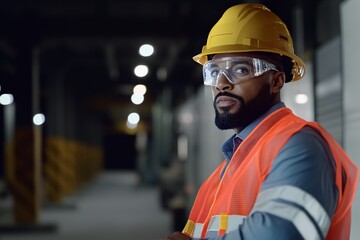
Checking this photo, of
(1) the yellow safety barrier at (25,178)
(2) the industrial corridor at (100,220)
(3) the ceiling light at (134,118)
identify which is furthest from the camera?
(3) the ceiling light at (134,118)

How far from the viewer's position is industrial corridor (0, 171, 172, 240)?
12812 millimetres

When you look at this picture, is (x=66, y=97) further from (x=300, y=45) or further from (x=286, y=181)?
(x=286, y=181)

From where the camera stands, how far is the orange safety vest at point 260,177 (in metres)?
2.07

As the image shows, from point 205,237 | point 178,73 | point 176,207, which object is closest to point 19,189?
point 176,207

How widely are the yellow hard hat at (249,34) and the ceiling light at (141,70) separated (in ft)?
63.1

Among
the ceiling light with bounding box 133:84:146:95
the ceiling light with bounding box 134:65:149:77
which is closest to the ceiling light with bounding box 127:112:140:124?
the ceiling light with bounding box 133:84:146:95

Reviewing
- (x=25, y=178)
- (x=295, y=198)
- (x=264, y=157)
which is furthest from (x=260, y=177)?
(x=25, y=178)

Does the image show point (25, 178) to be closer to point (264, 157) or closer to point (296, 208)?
point (264, 157)

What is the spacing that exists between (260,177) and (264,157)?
0.06 meters

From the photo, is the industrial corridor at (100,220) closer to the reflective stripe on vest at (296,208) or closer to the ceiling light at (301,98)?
the ceiling light at (301,98)

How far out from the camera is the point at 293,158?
77.6 inches

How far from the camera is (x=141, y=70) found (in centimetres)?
2219

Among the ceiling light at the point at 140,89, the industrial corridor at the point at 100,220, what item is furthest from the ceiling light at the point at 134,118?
the industrial corridor at the point at 100,220

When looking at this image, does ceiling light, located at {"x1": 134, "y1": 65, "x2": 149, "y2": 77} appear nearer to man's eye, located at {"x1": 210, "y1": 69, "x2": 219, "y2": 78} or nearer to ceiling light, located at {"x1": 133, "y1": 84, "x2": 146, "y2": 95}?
ceiling light, located at {"x1": 133, "y1": 84, "x2": 146, "y2": 95}
